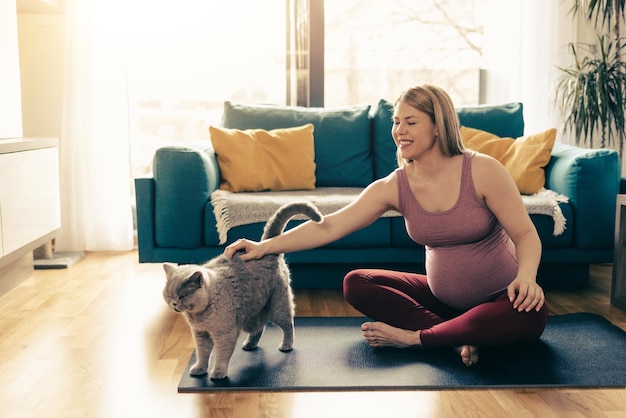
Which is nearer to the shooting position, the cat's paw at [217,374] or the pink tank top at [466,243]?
the cat's paw at [217,374]

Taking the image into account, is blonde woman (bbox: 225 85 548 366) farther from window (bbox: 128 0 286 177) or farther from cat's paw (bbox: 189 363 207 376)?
window (bbox: 128 0 286 177)

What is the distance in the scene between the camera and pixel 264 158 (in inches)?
144

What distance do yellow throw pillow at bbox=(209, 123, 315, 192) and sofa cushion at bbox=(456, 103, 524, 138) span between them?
0.87 meters

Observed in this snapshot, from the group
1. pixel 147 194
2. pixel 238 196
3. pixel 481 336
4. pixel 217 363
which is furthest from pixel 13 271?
pixel 481 336

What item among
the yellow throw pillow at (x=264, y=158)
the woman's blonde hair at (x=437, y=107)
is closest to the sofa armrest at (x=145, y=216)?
the yellow throw pillow at (x=264, y=158)

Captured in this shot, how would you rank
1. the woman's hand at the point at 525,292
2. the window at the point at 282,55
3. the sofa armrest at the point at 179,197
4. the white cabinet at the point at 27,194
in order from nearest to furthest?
the woman's hand at the point at 525,292 < the white cabinet at the point at 27,194 < the sofa armrest at the point at 179,197 < the window at the point at 282,55

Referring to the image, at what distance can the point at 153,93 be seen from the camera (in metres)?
4.78

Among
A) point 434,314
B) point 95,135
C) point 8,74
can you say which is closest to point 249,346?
point 434,314

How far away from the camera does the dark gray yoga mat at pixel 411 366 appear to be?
209cm

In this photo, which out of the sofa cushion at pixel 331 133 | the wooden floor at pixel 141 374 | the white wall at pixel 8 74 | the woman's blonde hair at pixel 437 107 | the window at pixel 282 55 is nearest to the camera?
the wooden floor at pixel 141 374

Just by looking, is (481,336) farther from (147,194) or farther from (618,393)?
(147,194)

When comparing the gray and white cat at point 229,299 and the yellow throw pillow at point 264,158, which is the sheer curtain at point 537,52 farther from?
the gray and white cat at point 229,299

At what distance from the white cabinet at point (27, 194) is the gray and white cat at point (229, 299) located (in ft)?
4.37

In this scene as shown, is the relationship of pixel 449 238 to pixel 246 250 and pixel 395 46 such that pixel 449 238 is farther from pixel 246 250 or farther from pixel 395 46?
pixel 395 46
